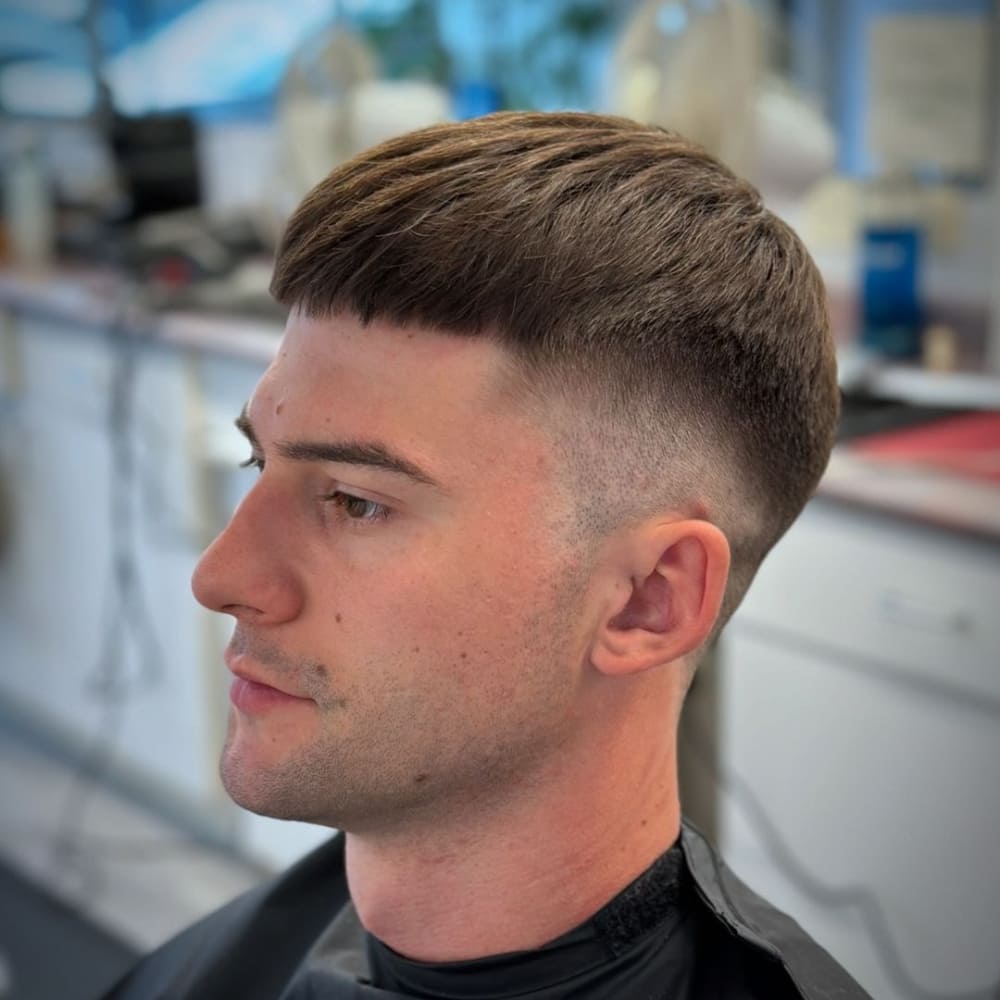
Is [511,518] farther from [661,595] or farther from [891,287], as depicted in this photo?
[891,287]

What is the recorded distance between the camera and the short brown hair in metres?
0.89

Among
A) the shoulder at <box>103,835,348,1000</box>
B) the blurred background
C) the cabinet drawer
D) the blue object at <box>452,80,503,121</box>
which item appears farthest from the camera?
the blue object at <box>452,80,503,121</box>

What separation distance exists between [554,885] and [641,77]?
1.34 metres

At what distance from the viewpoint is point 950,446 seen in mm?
2020

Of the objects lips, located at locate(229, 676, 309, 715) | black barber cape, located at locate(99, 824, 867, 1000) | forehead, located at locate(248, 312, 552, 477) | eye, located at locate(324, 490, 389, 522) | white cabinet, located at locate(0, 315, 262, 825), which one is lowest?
white cabinet, located at locate(0, 315, 262, 825)

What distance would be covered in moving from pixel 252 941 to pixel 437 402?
1.61 ft

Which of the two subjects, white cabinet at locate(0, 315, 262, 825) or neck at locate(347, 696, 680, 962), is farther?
white cabinet at locate(0, 315, 262, 825)

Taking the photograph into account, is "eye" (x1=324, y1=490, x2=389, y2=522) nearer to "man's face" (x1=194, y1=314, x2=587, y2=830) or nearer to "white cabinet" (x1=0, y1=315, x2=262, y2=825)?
"man's face" (x1=194, y1=314, x2=587, y2=830)

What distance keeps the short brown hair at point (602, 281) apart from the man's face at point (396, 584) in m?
0.03

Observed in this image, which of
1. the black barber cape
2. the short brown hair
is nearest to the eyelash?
the short brown hair

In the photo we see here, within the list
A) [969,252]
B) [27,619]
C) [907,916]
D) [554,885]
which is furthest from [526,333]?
[27,619]

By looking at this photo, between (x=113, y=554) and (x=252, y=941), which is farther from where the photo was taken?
(x=113, y=554)

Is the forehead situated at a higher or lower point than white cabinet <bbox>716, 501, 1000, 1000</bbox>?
higher

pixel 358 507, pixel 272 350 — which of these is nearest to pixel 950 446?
pixel 272 350
